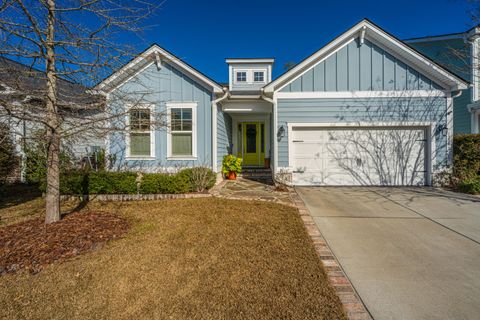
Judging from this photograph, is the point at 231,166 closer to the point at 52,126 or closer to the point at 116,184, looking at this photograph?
the point at 116,184

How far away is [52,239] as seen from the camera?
3.55 m

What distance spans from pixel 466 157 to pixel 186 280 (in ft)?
32.2

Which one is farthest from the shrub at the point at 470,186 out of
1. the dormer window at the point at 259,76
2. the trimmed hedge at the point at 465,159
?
the dormer window at the point at 259,76

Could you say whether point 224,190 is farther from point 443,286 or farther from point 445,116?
point 445,116

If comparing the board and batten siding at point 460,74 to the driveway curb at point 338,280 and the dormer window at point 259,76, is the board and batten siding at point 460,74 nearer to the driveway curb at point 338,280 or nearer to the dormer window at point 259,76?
the dormer window at point 259,76

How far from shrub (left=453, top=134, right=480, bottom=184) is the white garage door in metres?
0.94

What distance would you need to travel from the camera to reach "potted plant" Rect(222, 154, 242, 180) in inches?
359

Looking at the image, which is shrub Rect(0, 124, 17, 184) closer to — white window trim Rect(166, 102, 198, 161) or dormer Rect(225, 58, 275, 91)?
white window trim Rect(166, 102, 198, 161)

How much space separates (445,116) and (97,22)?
10.4m

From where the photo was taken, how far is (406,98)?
7836 millimetres

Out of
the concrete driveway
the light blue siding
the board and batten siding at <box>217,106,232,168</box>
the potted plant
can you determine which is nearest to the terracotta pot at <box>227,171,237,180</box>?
the potted plant

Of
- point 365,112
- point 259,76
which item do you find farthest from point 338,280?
point 259,76

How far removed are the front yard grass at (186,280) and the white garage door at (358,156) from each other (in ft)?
14.5

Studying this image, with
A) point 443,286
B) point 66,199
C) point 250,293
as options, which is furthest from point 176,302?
point 66,199
